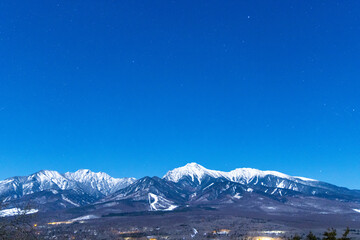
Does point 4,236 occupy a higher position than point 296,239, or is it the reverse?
point 4,236

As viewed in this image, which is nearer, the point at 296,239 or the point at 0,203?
the point at 0,203

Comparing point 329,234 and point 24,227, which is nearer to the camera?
point 24,227

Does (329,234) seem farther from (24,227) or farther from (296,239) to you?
(24,227)

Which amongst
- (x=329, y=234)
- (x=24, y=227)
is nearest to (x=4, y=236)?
(x=24, y=227)

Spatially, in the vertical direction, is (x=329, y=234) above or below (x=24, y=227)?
below

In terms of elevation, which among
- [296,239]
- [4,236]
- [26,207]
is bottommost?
[296,239]

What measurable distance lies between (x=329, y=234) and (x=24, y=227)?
34.8m

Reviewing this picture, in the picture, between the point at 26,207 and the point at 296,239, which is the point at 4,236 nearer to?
the point at 26,207

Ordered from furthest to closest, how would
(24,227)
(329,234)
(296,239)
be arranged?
1. (296,239)
2. (329,234)
3. (24,227)

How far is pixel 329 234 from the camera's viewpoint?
3666 centimetres

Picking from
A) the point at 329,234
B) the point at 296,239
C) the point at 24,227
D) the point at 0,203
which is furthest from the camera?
the point at 296,239

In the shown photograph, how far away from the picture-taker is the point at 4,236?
2097 cm

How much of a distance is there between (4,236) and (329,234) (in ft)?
118

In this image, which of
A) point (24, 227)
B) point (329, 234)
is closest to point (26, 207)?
point (24, 227)
